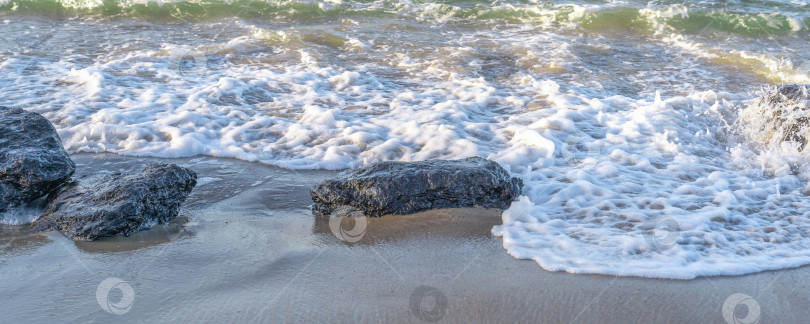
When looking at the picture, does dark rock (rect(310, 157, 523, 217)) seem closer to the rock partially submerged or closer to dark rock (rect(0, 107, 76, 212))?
dark rock (rect(0, 107, 76, 212))

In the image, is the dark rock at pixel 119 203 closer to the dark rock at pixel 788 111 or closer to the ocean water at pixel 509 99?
the ocean water at pixel 509 99

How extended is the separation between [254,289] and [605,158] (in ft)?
9.94

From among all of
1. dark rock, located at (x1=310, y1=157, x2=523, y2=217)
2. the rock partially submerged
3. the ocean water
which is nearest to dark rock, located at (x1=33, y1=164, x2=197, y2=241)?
dark rock, located at (x1=310, y1=157, x2=523, y2=217)

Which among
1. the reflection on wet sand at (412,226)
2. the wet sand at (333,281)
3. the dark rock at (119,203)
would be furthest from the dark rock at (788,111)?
the dark rock at (119,203)

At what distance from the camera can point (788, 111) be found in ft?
17.5

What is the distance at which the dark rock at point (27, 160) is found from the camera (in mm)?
3828

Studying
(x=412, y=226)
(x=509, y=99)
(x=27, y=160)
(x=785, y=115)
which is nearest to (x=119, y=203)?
(x=27, y=160)

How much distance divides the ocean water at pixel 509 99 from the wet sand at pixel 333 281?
181mm

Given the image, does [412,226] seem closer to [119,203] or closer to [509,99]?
[119,203]

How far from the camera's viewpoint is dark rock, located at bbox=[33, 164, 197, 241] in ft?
11.5

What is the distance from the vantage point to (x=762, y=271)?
319cm

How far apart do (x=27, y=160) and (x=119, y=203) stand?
2.86 feet

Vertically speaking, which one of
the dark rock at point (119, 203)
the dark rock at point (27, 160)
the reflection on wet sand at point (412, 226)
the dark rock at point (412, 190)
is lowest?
the reflection on wet sand at point (412, 226)

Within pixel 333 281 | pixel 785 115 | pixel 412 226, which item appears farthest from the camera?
pixel 785 115
